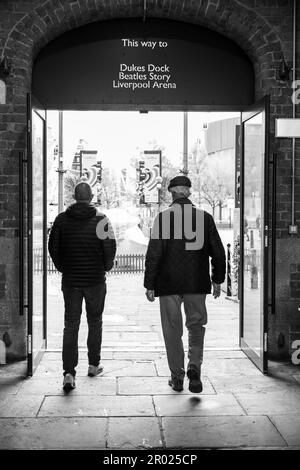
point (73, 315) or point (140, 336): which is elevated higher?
point (73, 315)

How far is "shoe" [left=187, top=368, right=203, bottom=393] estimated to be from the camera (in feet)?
17.5

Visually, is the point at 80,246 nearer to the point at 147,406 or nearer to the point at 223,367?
the point at 147,406

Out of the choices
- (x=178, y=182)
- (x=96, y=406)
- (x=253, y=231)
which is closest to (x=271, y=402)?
(x=96, y=406)

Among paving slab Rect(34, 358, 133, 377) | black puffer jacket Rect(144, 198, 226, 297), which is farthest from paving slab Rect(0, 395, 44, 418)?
black puffer jacket Rect(144, 198, 226, 297)

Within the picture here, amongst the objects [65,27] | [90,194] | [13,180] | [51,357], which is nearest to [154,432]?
[90,194]

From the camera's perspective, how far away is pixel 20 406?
16.4ft

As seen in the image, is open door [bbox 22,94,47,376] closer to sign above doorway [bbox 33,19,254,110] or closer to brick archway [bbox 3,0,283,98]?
sign above doorway [bbox 33,19,254,110]

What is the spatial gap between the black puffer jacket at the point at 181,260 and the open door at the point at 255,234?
2.83 feet

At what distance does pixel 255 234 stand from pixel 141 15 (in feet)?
8.62

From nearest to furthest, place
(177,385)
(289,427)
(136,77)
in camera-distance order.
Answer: (289,427), (177,385), (136,77)

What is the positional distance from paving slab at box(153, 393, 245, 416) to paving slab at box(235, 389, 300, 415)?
3.2 inches

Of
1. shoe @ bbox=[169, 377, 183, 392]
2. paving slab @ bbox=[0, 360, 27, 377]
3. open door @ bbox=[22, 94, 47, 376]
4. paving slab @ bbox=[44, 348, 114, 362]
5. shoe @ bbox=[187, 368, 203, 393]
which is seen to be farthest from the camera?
paving slab @ bbox=[44, 348, 114, 362]
